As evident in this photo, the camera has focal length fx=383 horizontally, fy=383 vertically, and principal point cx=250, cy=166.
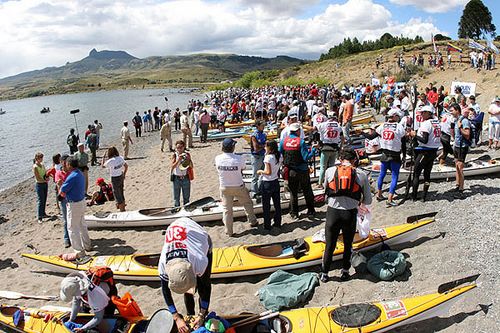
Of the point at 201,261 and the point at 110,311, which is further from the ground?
the point at 201,261

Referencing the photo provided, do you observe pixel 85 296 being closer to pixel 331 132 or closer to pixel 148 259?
pixel 148 259

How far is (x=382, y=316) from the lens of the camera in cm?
434

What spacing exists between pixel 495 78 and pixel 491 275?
2242 centimetres

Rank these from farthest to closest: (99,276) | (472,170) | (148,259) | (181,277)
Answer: (472,170) → (148,259) → (99,276) → (181,277)

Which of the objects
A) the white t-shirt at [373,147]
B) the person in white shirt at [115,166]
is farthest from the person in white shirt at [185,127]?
the white t-shirt at [373,147]

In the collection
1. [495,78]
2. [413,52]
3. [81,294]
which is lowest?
[81,294]

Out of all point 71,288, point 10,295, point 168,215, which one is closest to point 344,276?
point 71,288

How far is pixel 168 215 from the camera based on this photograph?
9.00 m

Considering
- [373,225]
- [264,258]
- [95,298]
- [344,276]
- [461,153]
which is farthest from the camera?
[461,153]

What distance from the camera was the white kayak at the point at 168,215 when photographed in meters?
8.77

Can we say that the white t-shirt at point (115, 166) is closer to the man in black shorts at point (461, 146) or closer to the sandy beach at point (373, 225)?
the sandy beach at point (373, 225)

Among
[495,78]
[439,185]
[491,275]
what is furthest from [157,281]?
[495,78]

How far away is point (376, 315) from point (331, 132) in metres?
5.10

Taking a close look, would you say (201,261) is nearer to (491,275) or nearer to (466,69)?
(491,275)
